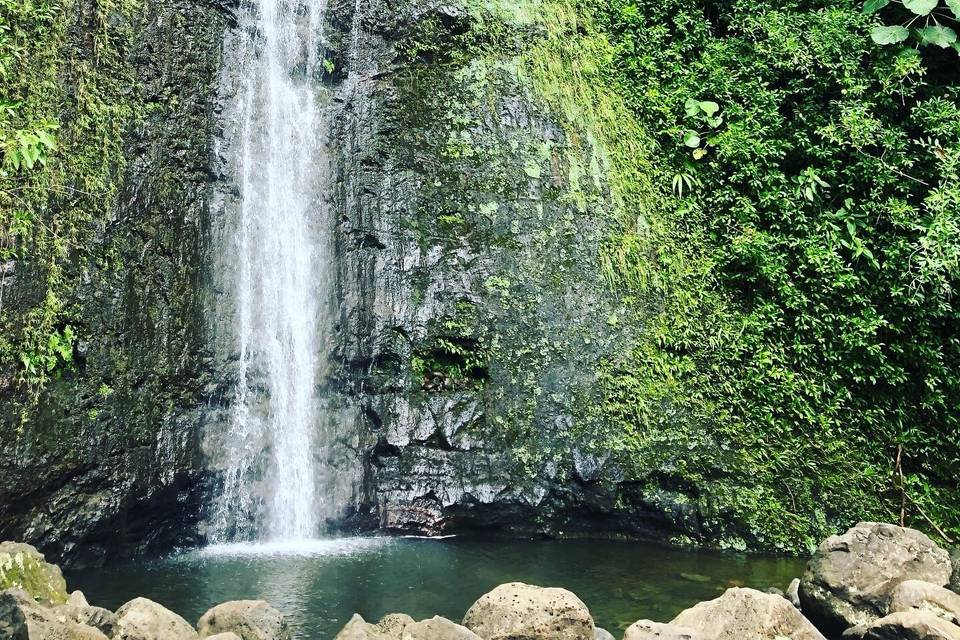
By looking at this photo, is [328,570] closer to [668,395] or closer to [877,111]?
[668,395]

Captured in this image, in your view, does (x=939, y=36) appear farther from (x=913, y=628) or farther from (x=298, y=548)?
(x=298, y=548)

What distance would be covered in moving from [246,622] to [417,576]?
234cm

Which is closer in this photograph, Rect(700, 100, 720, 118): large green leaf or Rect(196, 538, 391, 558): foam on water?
Rect(196, 538, 391, 558): foam on water

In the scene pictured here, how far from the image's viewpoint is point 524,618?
14.2 ft

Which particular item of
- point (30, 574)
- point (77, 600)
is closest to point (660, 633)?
point (77, 600)

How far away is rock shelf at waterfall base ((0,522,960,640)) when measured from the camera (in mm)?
4086

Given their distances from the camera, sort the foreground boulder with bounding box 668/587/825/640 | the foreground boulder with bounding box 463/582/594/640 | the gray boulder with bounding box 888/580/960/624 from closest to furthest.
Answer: the foreground boulder with bounding box 463/582/594/640, the foreground boulder with bounding box 668/587/825/640, the gray boulder with bounding box 888/580/960/624

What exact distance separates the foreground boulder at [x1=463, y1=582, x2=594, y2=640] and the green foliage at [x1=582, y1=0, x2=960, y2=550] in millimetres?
3771

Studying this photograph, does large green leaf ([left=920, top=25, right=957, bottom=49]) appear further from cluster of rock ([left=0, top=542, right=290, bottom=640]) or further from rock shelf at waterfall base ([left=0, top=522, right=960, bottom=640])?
cluster of rock ([left=0, top=542, right=290, bottom=640])

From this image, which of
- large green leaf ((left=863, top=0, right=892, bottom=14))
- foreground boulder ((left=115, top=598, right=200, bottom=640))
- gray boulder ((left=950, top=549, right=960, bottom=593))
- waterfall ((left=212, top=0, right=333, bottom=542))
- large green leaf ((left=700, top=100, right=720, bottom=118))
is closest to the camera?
foreground boulder ((left=115, top=598, right=200, bottom=640))

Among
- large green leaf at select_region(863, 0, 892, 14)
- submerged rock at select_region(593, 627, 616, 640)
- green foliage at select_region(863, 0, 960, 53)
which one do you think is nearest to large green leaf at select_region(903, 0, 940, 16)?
green foliage at select_region(863, 0, 960, 53)

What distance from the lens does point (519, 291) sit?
28.2 ft

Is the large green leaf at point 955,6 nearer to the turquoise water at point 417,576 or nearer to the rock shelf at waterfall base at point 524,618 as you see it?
the turquoise water at point 417,576

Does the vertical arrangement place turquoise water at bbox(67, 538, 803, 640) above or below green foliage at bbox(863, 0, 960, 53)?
below
